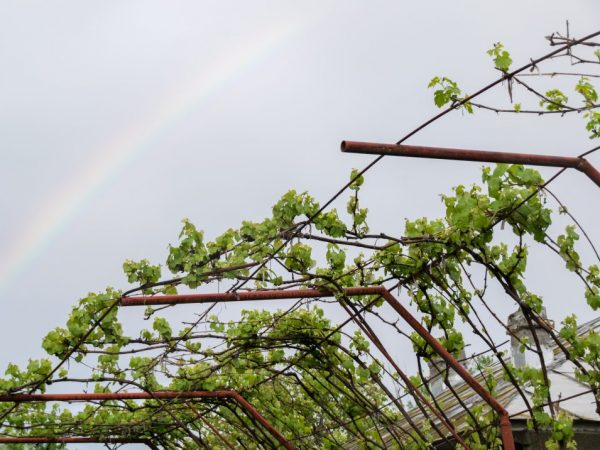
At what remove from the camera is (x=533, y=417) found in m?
5.12

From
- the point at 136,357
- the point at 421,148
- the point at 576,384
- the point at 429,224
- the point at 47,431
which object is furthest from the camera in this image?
the point at 47,431

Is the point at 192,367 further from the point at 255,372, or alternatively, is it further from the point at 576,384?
the point at 576,384

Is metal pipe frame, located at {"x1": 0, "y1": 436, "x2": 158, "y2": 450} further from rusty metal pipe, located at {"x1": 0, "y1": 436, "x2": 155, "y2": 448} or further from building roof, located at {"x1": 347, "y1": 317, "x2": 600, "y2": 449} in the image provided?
building roof, located at {"x1": 347, "y1": 317, "x2": 600, "y2": 449}

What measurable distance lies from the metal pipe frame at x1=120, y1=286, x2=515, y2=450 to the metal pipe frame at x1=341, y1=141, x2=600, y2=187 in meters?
1.73

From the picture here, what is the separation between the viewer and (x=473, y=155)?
11.0 ft

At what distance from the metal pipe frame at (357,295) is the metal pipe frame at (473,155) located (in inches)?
68.3

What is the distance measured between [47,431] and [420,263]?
4.75m

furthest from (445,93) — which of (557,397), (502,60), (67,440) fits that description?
(67,440)

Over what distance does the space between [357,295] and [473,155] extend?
2.16 metres

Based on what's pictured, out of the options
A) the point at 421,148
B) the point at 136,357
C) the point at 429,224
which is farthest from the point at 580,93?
the point at 136,357

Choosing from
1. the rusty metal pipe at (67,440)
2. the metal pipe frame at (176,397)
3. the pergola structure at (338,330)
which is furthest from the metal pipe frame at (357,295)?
the rusty metal pipe at (67,440)

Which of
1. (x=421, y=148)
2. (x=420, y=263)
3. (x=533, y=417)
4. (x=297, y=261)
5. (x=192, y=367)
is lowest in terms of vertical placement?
(x=533, y=417)

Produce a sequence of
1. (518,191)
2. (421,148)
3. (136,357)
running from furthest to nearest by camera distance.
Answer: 1. (136,357)
2. (518,191)
3. (421,148)

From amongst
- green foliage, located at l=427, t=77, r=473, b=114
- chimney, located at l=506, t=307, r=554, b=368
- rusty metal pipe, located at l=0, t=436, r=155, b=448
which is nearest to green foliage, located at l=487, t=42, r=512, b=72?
green foliage, located at l=427, t=77, r=473, b=114
